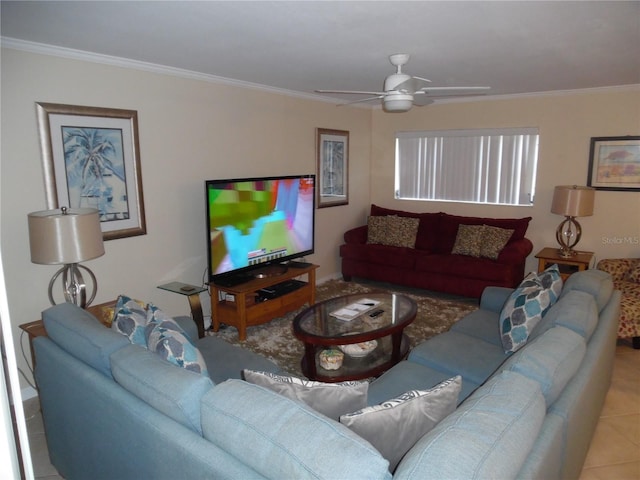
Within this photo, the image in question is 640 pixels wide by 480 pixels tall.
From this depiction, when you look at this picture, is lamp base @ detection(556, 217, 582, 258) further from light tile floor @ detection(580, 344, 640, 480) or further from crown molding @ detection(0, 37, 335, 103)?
crown molding @ detection(0, 37, 335, 103)

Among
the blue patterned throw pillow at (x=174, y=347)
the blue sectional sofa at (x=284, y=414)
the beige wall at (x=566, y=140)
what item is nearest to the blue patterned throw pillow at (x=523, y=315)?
the blue sectional sofa at (x=284, y=414)

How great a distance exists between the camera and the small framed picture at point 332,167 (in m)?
5.66

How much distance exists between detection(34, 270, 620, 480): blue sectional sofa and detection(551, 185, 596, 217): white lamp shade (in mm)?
2324

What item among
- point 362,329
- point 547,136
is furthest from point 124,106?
point 547,136

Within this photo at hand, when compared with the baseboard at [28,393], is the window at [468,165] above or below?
above

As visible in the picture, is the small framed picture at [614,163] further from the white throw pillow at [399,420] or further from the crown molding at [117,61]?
the white throw pillow at [399,420]

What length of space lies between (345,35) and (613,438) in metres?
3.01

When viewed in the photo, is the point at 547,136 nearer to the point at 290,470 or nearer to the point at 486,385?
the point at 486,385

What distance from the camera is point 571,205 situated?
15.5ft

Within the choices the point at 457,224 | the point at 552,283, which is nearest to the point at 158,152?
the point at 552,283

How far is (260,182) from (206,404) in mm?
3159

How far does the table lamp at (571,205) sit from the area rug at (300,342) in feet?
4.18

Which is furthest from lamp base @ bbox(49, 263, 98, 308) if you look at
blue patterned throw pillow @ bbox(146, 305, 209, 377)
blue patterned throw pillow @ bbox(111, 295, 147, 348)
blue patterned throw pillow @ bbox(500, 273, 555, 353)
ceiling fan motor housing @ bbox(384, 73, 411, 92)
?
blue patterned throw pillow @ bbox(500, 273, 555, 353)

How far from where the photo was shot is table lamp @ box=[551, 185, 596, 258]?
185 inches
